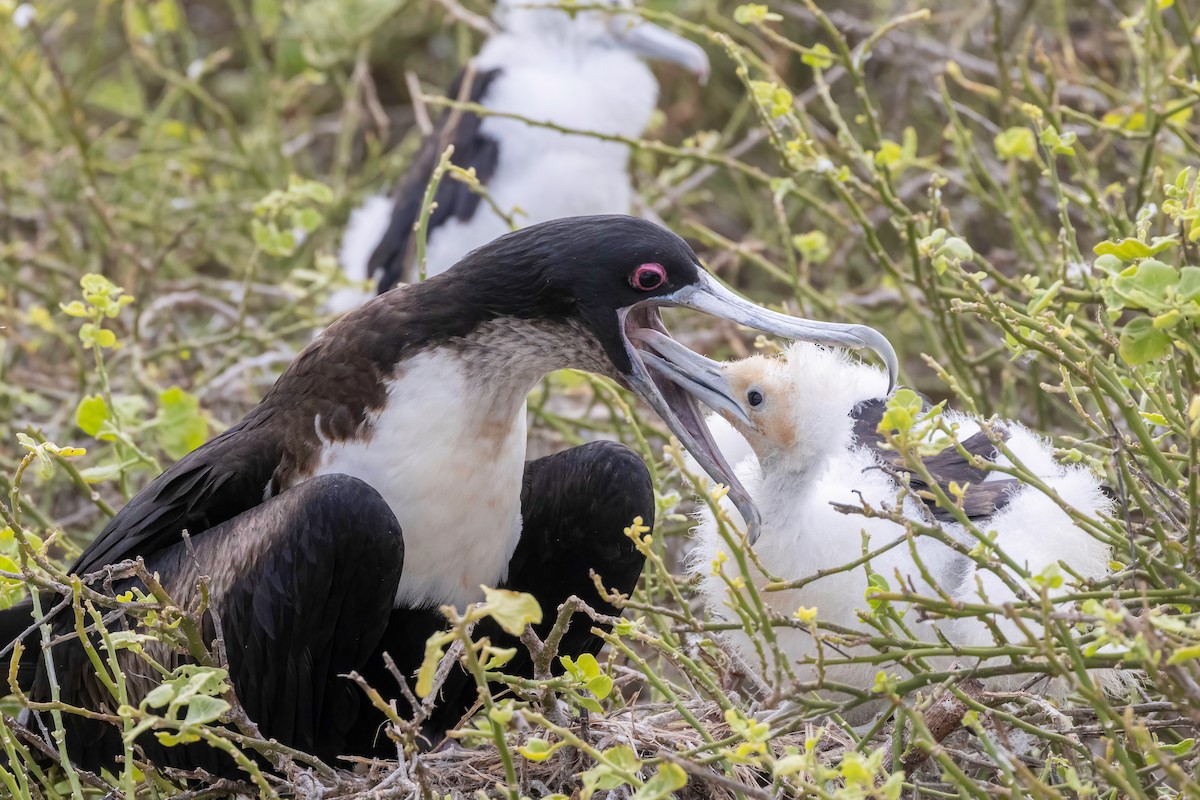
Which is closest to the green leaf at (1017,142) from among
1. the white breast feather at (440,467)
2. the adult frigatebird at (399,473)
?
the adult frigatebird at (399,473)

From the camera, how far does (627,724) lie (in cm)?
229

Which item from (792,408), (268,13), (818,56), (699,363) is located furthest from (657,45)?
(699,363)

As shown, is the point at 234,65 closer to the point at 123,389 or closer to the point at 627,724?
the point at 123,389

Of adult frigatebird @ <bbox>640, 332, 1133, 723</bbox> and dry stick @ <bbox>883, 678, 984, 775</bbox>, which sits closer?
dry stick @ <bbox>883, 678, 984, 775</bbox>

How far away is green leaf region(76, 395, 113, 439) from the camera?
2.75m

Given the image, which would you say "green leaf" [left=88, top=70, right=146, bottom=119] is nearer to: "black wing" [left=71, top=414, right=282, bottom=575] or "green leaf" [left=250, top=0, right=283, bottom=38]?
"green leaf" [left=250, top=0, right=283, bottom=38]

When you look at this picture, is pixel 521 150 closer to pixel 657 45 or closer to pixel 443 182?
pixel 443 182

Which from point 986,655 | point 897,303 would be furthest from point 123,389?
point 986,655

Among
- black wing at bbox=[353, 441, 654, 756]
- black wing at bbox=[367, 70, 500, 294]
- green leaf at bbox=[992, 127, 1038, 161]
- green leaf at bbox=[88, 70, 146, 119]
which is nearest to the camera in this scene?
black wing at bbox=[353, 441, 654, 756]

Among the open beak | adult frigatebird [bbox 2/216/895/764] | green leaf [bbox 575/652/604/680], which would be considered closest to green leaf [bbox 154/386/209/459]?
adult frigatebird [bbox 2/216/895/764]

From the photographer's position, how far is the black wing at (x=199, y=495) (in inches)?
97.3

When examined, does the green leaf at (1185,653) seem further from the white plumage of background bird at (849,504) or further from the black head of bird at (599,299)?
the black head of bird at (599,299)

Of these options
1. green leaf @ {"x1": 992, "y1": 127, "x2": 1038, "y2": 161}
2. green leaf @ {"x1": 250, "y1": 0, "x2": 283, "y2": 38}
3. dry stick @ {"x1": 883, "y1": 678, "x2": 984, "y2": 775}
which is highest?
green leaf @ {"x1": 250, "y1": 0, "x2": 283, "y2": 38}

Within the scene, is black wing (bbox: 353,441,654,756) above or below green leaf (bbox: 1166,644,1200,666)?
below
